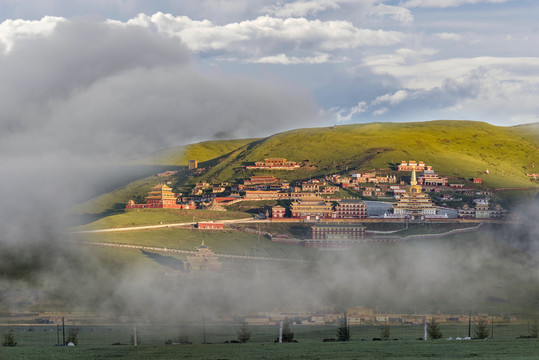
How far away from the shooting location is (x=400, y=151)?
168 m

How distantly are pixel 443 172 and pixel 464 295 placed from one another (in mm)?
65778

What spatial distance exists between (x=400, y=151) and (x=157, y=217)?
64730mm

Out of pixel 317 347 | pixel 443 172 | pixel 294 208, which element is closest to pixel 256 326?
pixel 317 347

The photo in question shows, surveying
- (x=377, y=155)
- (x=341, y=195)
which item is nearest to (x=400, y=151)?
(x=377, y=155)

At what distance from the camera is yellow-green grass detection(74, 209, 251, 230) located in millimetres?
124438

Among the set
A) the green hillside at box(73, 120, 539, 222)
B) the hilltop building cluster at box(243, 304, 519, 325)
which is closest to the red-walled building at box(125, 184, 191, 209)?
the green hillside at box(73, 120, 539, 222)

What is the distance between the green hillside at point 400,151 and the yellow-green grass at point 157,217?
93.5 feet

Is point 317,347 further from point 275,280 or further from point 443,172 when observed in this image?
point 443,172

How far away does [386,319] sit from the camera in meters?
75.4

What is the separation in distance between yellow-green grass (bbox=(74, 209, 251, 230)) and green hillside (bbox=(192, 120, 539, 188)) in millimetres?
28508

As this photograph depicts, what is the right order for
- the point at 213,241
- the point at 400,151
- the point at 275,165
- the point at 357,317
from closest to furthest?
the point at 357,317 < the point at 213,241 < the point at 275,165 < the point at 400,151

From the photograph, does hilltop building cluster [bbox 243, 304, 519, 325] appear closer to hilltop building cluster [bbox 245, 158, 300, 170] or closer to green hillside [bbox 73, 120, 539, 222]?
green hillside [bbox 73, 120, 539, 222]

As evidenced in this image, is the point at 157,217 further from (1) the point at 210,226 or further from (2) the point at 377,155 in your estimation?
(2) the point at 377,155

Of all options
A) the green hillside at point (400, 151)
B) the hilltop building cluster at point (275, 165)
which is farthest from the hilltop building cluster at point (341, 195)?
the hilltop building cluster at point (275, 165)
